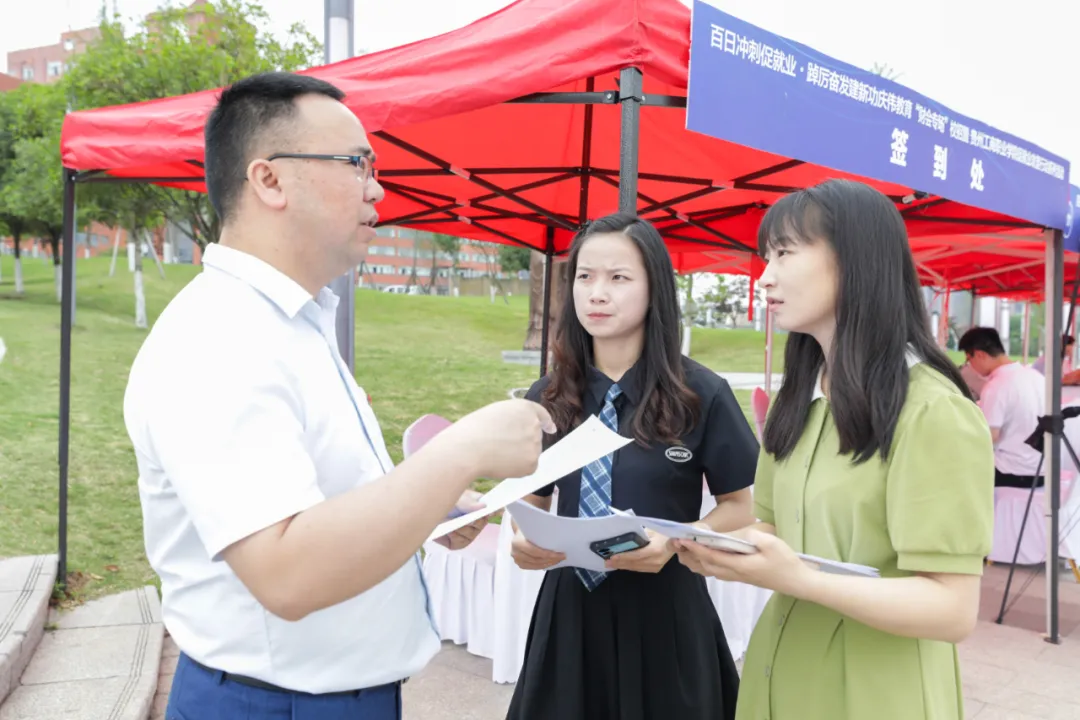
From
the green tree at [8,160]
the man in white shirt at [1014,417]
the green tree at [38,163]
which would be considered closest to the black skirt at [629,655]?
the man in white shirt at [1014,417]

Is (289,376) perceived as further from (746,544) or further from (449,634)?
(449,634)

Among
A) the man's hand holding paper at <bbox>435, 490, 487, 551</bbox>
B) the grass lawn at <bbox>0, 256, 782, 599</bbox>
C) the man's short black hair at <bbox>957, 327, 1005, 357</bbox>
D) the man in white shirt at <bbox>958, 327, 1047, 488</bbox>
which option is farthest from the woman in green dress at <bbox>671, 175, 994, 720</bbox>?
the man's short black hair at <bbox>957, 327, 1005, 357</bbox>

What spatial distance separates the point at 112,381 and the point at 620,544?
46.6 feet

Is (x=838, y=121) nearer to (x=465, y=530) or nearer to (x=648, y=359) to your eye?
(x=648, y=359)

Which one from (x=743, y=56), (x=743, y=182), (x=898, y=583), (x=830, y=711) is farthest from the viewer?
(x=743, y=182)

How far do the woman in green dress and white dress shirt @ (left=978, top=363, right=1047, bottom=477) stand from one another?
16.1ft

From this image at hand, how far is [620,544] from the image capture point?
1.44 meters

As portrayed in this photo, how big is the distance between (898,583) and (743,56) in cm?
163

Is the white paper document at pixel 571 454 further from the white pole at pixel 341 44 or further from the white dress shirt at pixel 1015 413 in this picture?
the white dress shirt at pixel 1015 413

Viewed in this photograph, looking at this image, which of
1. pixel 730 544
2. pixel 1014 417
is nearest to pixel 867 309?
pixel 730 544

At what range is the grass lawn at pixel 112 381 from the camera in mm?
6188

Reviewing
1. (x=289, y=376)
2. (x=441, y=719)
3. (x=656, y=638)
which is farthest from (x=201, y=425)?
(x=441, y=719)

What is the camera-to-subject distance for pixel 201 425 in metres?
0.84

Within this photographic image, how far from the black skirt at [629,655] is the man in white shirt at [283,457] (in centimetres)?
69
